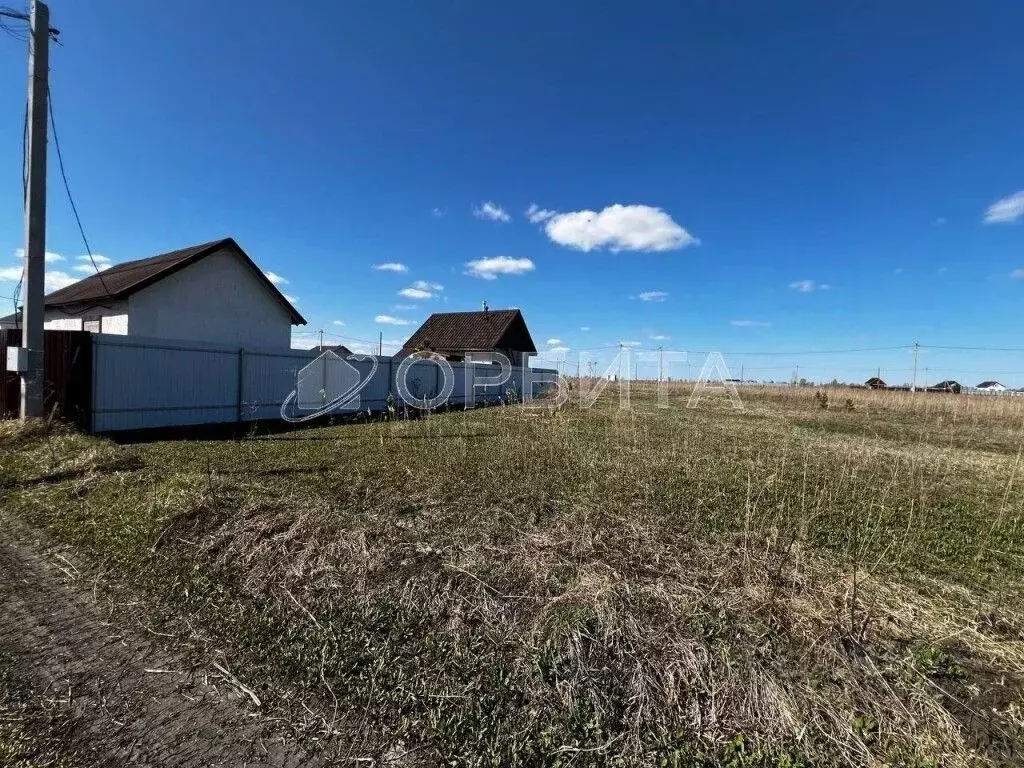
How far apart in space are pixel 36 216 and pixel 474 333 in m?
19.6

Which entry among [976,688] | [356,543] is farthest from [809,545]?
[356,543]

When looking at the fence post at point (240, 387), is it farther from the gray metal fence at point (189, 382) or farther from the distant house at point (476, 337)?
the distant house at point (476, 337)

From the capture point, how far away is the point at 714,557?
2.95m

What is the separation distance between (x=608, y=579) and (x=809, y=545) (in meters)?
1.77

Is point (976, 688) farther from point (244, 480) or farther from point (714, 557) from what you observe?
point (244, 480)

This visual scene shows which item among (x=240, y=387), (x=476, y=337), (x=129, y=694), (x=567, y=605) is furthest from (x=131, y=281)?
(x=476, y=337)

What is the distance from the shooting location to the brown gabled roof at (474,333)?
2525 centimetres

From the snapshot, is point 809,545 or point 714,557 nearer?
point 714,557

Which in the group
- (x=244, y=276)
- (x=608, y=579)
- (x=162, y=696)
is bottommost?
(x=162, y=696)

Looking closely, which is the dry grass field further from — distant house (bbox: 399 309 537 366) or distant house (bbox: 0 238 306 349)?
distant house (bbox: 399 309 537 366)

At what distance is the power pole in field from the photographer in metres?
6.77

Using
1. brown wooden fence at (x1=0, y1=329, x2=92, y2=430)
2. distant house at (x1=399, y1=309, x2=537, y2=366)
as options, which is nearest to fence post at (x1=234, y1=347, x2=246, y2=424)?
brown wooden fence at (x1=0, y1=329, x2=92, y2=430)

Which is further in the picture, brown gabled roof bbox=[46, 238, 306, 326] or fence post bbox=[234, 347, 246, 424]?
brown gabled roof bbox=[46, 238, 306, 326]

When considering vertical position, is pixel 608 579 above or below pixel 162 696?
above
